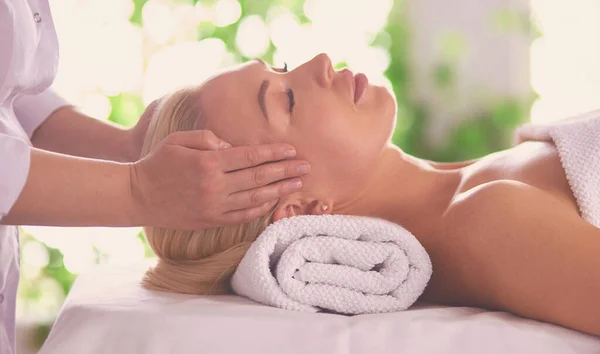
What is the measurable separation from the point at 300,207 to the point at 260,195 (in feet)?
0.73

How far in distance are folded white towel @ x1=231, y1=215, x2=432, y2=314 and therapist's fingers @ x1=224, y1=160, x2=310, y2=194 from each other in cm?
9

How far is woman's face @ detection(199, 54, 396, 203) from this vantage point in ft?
5.44

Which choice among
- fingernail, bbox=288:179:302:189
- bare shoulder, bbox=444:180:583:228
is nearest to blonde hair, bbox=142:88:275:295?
fingernail, bbox=288:179:302:189

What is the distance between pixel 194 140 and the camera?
1.45 m

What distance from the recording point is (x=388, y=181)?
180 centimetres

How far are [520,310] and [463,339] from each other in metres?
0.20

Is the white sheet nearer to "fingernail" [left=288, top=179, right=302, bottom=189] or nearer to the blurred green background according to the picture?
"fingernail" [left=288, top=179, right=302, bottom=189]

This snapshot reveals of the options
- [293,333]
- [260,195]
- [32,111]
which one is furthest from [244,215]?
[32,111]

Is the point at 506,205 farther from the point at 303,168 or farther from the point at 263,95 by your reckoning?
the point at 263,95

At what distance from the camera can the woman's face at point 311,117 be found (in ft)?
5.44

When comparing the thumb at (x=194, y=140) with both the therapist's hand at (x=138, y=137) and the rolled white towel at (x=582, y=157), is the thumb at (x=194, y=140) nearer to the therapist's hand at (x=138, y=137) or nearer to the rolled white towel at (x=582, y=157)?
the therapist's hand at (x=138, y=137)

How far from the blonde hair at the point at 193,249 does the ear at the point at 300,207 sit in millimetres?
22

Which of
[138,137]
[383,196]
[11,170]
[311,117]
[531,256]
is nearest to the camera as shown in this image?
[11,170]

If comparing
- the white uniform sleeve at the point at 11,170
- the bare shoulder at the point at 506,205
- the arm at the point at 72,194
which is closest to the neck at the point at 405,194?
the bare shoulder at the point at 506,205
